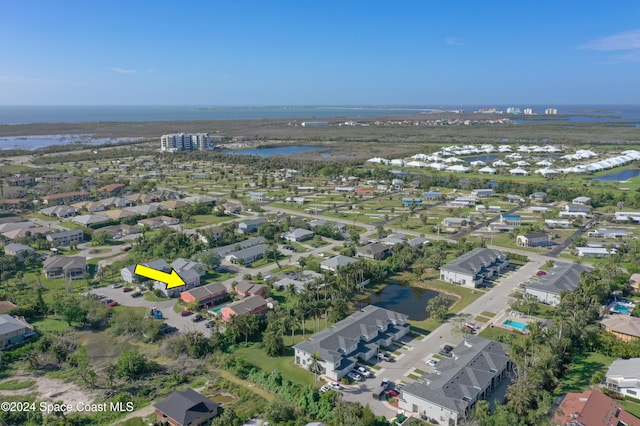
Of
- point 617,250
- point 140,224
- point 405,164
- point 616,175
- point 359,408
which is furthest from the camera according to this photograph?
Result: point 405,164

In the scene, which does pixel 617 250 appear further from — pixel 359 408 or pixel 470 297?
pixel 359 408

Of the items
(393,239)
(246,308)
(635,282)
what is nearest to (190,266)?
(246,308)

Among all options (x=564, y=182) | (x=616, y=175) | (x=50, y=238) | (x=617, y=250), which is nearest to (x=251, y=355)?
(x=50, y=238)

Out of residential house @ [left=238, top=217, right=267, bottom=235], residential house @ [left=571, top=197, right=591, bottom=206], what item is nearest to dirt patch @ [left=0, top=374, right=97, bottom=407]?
residential house @ [left=238, top=217, right=267, bottom=235]

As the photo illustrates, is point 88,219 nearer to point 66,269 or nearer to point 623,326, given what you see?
point 66,269

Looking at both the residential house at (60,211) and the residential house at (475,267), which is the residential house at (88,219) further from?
the residential house at (475,267)

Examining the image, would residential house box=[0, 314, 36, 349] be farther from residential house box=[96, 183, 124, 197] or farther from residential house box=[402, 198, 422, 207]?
residential house box=[402, 198, 422, 207]
